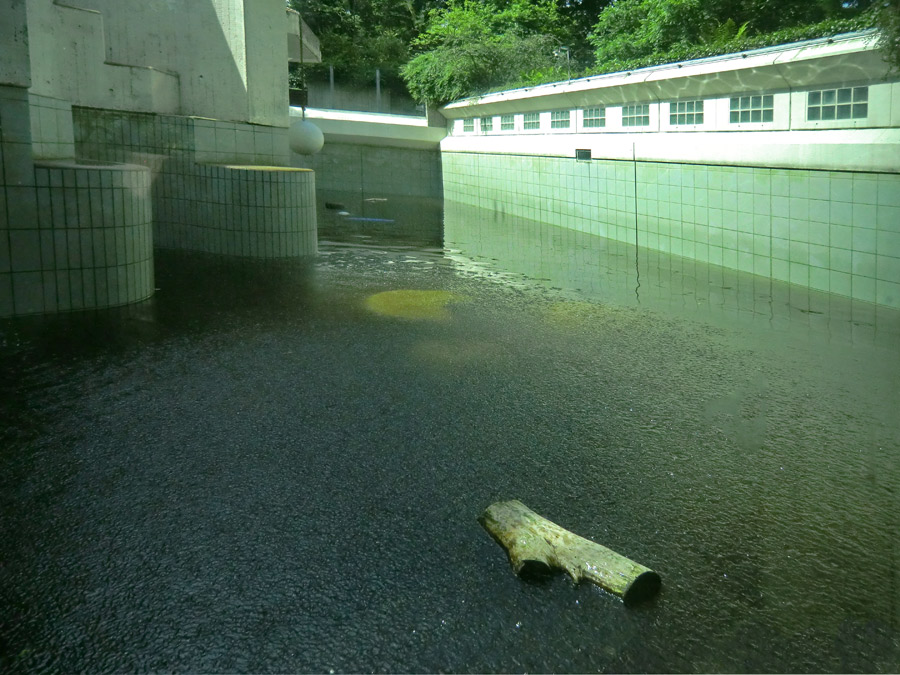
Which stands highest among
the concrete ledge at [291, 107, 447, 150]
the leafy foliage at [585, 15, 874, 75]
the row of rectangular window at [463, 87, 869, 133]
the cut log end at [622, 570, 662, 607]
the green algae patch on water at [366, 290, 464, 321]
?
the concrete ledge at [291, 107, 447, 150]

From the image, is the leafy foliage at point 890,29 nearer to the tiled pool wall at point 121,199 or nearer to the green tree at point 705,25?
the green tree at point 705,25

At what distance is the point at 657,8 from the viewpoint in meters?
18.5

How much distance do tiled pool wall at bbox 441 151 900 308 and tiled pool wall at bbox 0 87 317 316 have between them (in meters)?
5.02

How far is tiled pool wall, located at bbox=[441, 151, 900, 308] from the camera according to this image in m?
8.52

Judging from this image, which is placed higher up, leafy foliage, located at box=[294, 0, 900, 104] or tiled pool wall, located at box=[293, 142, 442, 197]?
leafy foliage, located at box=[294, 0, 900, 104]

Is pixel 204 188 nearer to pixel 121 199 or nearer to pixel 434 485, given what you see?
pixel 121 199

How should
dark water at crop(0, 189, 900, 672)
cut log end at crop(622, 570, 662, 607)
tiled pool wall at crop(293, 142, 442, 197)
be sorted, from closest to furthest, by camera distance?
dark water at crop(0, 189, 900, 672) → cut log end at crop(622, 570, 662, 607) → tiled pool wall at crop(293, 142, 442, 197)

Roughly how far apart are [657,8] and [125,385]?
1615 centimetres

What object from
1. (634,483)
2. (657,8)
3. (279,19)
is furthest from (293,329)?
(657,8)

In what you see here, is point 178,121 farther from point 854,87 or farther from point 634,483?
point 634,483

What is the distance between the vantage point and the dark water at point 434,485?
288 centimetres

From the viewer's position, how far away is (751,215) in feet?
34.1

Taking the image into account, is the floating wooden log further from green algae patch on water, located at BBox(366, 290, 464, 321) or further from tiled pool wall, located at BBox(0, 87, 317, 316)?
tiled pool wall, located at BBox(0, 87, 317, 316)

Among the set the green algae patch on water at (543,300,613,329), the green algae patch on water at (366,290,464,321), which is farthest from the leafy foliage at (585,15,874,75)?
the green algae patch on water at (366,290,464,321)
